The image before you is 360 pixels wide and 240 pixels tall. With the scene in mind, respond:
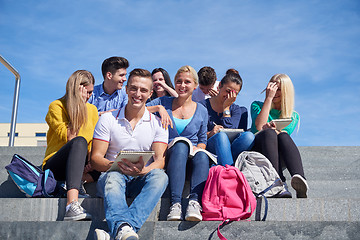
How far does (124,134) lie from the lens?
11.6 ft

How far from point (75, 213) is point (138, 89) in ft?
3.59

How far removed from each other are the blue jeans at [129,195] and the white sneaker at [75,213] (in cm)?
19

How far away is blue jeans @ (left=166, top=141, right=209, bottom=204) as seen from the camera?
3.25 m

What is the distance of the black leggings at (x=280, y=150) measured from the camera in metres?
3.68

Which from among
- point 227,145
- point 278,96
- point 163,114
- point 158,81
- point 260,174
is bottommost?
point 260,174

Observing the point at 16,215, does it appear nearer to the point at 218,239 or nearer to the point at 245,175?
the point at 218,239

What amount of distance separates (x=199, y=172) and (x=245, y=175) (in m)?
0.37

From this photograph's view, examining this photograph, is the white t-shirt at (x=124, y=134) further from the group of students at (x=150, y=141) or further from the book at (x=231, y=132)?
the book at (x=231, y=132)

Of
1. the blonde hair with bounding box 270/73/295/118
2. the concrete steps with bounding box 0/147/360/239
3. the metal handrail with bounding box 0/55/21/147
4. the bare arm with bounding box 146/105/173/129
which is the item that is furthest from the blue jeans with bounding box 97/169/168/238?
the metal handrail with bounding box 0/55/21/147

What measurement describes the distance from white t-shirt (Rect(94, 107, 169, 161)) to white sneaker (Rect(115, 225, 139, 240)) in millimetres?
863

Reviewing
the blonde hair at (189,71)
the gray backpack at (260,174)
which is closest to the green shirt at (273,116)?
the blonde hair at (189,71)

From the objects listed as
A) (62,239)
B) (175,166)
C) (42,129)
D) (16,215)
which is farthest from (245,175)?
(42,129)

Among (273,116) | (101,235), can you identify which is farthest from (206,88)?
(101,235)

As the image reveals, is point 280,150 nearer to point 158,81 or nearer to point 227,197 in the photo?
point 227,197
